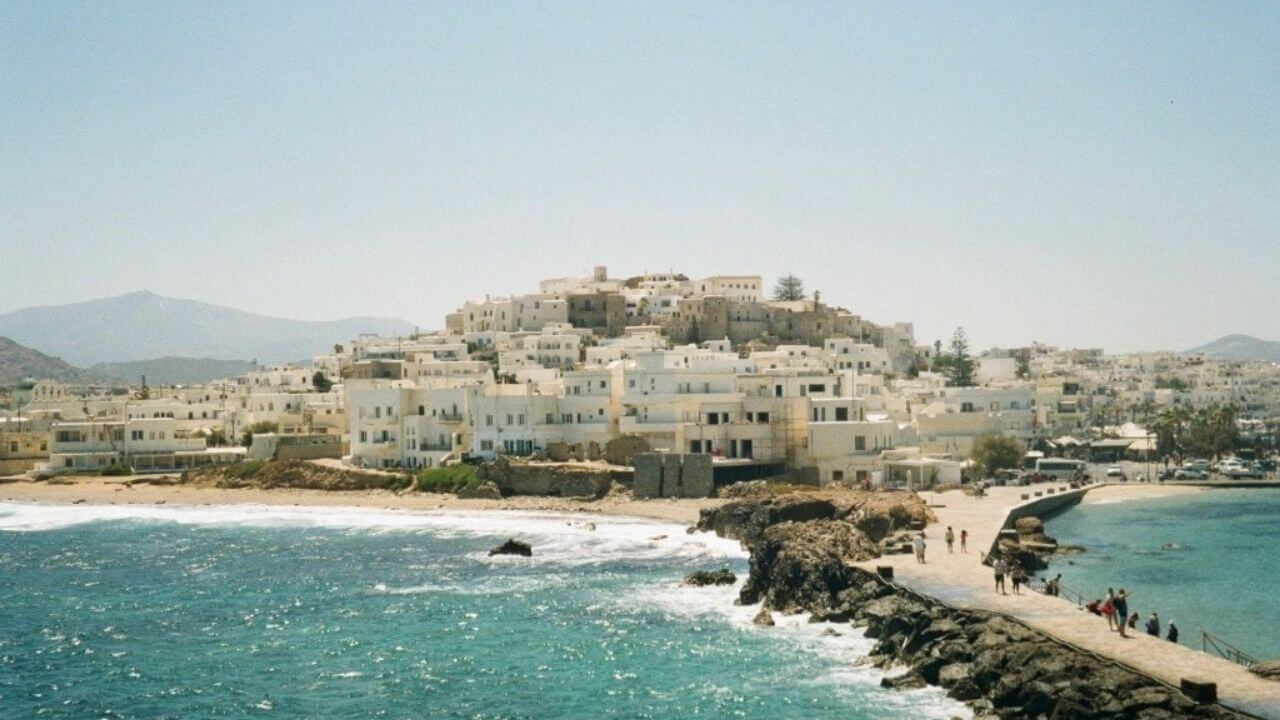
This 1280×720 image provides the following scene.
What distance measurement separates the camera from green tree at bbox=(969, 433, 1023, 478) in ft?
238

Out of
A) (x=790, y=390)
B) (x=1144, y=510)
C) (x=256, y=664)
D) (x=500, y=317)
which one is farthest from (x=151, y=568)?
(x=500, y=317)

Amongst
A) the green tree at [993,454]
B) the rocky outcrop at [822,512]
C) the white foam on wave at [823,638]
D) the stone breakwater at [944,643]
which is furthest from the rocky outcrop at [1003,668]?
the green tree at [993,454]

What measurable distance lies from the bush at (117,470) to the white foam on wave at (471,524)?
748cm

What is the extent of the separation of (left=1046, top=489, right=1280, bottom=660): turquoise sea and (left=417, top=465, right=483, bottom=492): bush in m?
27.0

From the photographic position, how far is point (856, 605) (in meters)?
34.6

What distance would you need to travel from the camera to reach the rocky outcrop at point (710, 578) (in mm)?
40781

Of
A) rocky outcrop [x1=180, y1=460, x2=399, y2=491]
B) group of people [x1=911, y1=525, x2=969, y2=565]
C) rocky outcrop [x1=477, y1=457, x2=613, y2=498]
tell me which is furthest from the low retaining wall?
rocky outcrop [x1=180, y1=460, x2=399, y2=491]

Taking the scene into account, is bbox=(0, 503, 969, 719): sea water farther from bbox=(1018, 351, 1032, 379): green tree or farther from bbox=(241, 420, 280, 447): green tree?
bbox=(1018, 351, 1032, 379): green tree

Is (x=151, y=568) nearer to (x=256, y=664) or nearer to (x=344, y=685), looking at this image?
(x=256, y=664)

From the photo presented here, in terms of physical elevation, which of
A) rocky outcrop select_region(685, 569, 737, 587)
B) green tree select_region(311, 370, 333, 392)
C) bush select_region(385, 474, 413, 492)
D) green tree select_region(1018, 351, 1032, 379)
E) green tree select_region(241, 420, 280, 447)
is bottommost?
rocky outcrop select_region(685, 569, 737, 587)

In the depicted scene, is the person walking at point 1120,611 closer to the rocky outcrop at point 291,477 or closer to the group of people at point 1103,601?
the group of people at point 1103,601

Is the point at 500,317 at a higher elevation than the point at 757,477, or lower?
higher

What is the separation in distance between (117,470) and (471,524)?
3330 cm

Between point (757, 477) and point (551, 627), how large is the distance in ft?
94.1
